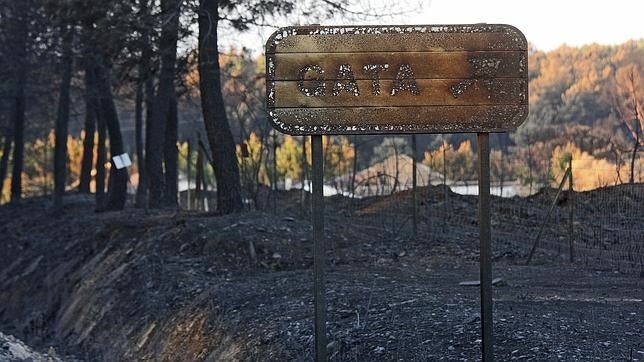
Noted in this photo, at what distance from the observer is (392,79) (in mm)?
6516

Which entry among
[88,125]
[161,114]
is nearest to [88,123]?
[88,125]

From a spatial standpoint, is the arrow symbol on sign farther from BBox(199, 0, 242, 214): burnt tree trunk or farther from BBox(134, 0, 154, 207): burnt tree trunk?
BBox(134, 0, 154, 207): burnt tree trunk

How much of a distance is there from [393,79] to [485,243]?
1317 mm

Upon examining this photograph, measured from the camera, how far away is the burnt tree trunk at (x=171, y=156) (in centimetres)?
2395

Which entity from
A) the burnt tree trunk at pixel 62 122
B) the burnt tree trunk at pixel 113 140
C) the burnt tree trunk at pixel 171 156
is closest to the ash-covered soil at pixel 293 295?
the burnt tree trunk at pixel 171 156

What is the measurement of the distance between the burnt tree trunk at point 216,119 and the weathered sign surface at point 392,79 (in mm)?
10490

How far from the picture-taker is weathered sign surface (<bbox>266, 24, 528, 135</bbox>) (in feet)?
21.4

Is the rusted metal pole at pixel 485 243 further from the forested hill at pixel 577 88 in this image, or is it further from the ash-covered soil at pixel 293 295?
the forested hill at pixel 577 88

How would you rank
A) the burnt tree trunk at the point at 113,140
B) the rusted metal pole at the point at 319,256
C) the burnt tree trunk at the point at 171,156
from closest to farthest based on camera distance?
the rusted metal pole at the point at 319,256, the burnt tree trunk at the point at 171,156, the burnt tree trunk at the point at 113,140

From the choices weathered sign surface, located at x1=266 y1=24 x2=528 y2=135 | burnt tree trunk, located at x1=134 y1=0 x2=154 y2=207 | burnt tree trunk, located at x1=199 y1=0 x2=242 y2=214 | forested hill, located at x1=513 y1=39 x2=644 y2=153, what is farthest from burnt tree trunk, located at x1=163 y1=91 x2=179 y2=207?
forested hill, located at x1=513 y1=39 x2=644 y2=153

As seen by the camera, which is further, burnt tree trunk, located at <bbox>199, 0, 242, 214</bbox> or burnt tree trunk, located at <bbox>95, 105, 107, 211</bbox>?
burnt tree trunk, located at <bbox>95, 105, 107, 211</bbox>

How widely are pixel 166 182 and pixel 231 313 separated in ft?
45.7

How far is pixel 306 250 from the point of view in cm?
1433

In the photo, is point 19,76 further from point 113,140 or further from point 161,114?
point 161,114
